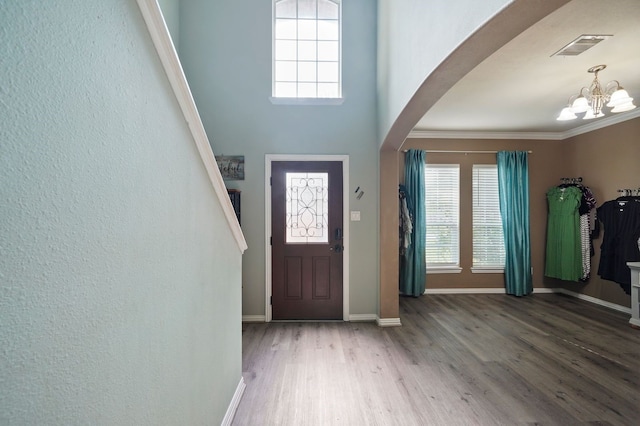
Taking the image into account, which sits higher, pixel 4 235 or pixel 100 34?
pixel 100 34

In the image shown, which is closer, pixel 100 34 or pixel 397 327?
pixel 100 34

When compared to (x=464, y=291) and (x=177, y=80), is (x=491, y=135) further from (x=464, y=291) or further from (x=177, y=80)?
(x=177, y=80)

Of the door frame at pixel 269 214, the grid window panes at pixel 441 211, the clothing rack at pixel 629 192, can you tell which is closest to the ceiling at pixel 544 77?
the grid window panes at pixel 441 211

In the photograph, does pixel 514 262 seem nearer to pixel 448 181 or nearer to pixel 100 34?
pixel 448 181

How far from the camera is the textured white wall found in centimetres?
46

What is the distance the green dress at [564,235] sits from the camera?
4.13 metres

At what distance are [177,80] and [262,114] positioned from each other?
101 inches

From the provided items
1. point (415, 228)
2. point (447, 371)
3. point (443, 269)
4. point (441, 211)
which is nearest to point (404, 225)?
point (415, 228)

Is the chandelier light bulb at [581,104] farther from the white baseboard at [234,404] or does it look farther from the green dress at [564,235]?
the white baseboard at [234,404]

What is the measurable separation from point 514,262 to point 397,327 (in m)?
2.55

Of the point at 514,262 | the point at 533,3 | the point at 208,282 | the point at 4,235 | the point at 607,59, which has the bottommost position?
the point at 514,262

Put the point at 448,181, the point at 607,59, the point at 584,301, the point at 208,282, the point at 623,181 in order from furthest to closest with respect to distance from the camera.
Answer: the point at 448,181 < the point at 584,301 < the point at 623,181 < the point at 607,59 < the point at 208,282

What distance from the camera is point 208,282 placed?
1.40 metres

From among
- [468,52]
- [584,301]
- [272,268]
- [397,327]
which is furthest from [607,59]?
[272,268]
